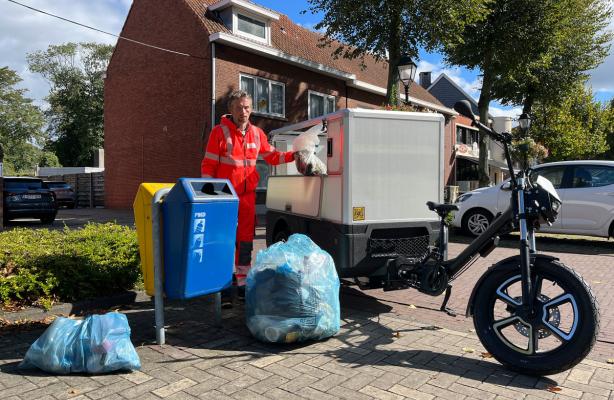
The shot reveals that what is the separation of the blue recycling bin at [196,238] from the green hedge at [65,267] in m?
1.45

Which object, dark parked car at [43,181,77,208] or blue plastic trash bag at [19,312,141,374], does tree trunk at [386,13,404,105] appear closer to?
blue plastic trash bag at [19,312,141,374]

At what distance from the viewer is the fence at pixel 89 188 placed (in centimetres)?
2553

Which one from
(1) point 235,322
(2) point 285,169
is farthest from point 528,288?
(2) point 285,169

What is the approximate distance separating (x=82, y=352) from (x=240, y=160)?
2.28 metres

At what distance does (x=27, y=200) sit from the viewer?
14.7 metres

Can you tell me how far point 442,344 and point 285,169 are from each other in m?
3.49

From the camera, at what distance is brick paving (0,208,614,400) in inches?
116

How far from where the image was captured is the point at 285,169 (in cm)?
667

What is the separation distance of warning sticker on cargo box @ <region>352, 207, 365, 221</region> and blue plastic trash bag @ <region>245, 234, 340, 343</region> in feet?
2.15

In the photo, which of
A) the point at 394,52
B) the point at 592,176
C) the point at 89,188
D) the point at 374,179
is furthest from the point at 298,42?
the point at 374,179

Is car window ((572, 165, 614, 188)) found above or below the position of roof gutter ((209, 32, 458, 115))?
below

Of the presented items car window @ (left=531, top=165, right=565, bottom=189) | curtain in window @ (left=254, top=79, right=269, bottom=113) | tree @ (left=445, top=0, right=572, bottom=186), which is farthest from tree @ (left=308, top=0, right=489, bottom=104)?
car window @ (left=531, top=165, right=565, bottom=189)

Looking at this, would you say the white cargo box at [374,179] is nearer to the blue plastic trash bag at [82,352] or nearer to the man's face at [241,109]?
the man's face at [241,109]

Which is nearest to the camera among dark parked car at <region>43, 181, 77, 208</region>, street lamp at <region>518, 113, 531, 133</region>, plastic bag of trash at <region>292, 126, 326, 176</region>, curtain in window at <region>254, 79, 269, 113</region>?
street lamp at <region>518, 113, 531, 133</region>
